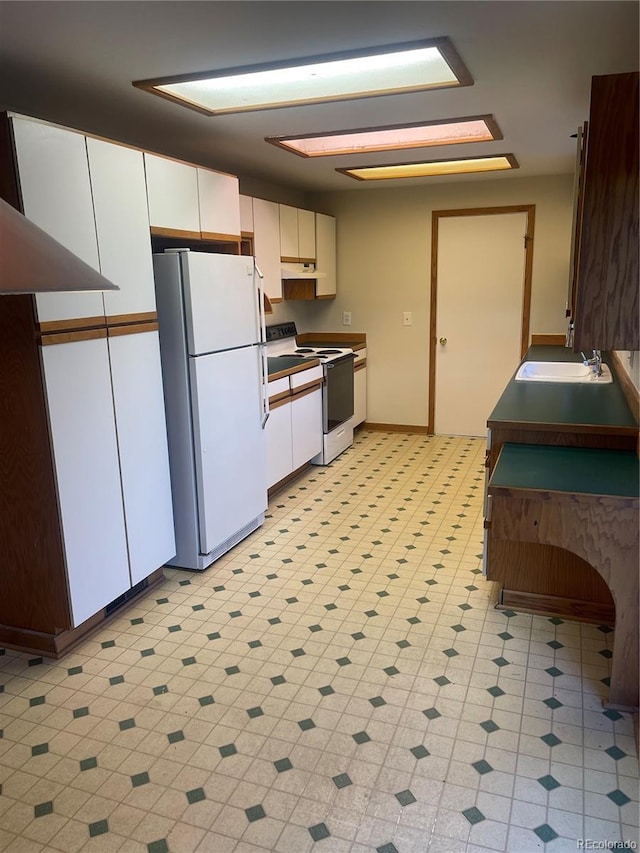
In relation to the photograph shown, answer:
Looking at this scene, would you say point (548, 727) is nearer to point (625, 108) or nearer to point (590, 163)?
point (590, 163)

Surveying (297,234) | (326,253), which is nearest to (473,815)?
(297,234)

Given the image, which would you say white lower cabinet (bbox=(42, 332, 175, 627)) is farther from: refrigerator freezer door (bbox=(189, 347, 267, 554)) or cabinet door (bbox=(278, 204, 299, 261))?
cabinet door (bbox=(278, 204, 299, 261))

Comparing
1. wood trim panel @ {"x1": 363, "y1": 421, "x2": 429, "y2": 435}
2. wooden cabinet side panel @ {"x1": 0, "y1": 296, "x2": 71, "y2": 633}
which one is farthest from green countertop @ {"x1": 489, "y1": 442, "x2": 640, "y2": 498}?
wood trim panel @ {"x1": 363, "y1": 421, "x2": 429, "y2": 435}

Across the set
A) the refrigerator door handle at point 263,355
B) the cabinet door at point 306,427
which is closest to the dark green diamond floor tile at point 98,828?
the refrigerator door handle at point 263,355

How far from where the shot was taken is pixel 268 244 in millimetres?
4664

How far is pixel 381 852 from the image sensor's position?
1653 mm

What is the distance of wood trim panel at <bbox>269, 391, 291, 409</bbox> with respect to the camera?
4.15 m

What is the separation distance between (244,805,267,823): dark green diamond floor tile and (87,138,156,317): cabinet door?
191cm

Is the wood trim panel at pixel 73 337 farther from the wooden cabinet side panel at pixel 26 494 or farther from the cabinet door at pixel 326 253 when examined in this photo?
the cabinet door at pixel 326 253

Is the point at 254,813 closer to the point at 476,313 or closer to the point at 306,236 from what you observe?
the point at 306,236

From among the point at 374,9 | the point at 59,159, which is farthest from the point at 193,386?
the point at 374,9

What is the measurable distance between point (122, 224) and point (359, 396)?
3.65 metres

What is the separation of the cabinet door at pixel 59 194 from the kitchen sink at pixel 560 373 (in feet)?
8.40

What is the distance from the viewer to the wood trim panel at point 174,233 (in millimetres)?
2891
